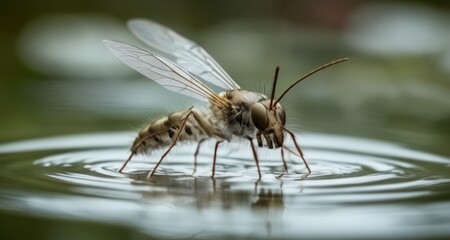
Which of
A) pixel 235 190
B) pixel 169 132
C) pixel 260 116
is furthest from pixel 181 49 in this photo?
pixel 235 190

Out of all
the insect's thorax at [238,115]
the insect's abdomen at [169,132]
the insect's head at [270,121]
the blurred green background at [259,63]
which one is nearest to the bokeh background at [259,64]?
the blurred green background at [259,63]

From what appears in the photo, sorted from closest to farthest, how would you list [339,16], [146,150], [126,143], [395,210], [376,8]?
[395,210], [146,150], [126,143], [339,16], [376,8]

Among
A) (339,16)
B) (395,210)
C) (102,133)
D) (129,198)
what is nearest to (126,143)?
(102,133)

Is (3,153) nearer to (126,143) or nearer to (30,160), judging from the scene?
(30,160)

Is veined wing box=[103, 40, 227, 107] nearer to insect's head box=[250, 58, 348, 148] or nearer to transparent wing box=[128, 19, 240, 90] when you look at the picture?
insect's head box=[250, 58, 348, 148]

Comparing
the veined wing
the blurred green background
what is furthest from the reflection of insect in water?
the blurred green background

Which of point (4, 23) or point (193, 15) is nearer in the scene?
point (4, 23)
